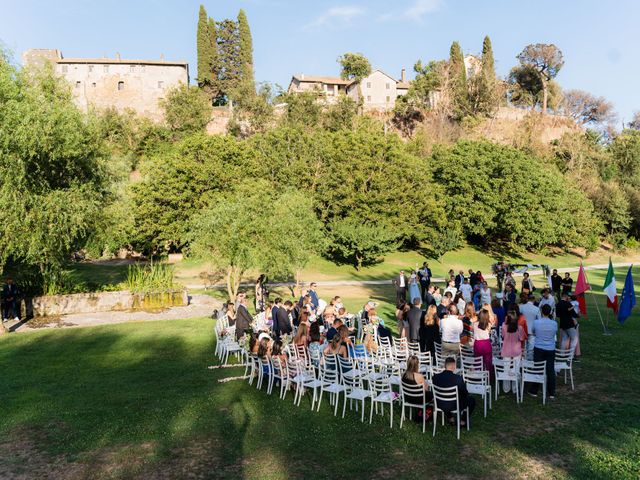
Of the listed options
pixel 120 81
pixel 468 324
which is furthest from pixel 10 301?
pixel 120 81

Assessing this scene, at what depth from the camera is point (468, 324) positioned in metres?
12.9

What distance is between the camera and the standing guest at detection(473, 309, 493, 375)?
11512 millimetres

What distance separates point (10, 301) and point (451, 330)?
18.8 m

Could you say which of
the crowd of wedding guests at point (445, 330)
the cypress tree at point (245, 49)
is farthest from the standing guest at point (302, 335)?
the cypress tree at point (245, 49)

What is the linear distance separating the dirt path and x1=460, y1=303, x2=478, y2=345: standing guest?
13.3 metres

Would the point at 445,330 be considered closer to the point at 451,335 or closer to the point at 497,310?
the point at 451,335

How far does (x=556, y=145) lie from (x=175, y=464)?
81.6 m

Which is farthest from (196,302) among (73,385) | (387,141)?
(387,141)

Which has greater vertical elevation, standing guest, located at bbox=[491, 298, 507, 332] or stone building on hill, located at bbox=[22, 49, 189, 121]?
stone building on hill, located at bbox=[22, 49, 189, 121]

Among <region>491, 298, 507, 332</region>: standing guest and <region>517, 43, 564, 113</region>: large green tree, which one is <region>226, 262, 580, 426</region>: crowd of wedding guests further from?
<region>517, 43, 564, 113</region>: large green tree

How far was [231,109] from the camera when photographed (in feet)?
272

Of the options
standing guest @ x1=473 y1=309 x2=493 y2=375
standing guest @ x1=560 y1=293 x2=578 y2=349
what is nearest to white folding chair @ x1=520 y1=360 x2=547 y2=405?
standing guest @ x1=473 y1=309 x2=493 y2=375

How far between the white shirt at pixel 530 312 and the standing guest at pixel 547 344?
175 centimetres

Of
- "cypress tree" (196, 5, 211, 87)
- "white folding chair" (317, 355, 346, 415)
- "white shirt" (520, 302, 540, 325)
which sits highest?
"cypress tree" (196, 5, 211, 87)
